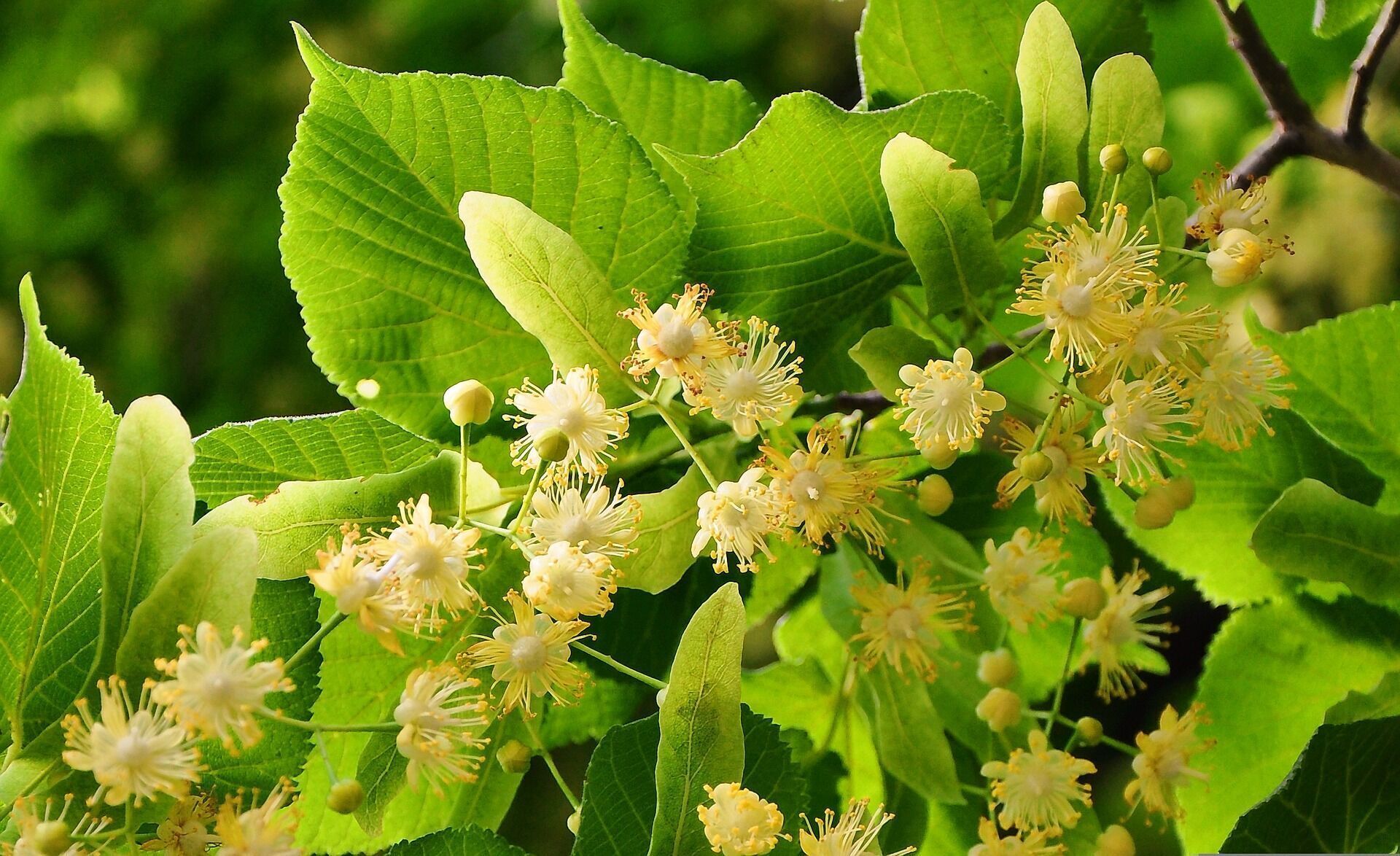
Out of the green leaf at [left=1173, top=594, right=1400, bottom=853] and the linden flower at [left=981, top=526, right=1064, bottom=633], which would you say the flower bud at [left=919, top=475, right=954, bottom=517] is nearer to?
the linden flower at [left=981, top=526, right=1064, bottom=633]

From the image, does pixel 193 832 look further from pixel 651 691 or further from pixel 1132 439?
pixel 1132 439

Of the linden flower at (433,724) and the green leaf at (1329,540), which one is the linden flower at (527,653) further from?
the green leaf at (1329,540)

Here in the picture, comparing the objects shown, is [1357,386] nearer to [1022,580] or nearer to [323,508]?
[1022,580]

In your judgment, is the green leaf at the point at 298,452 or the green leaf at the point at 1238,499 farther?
the green leaf at the point at 1238,499

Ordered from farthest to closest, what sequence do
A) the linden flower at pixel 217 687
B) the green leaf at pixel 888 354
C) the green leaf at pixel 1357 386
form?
1. the green leaf at pixel 1357 386
2. the green leaf at pixel 888 354
3. the linden flower at pixel 217 687

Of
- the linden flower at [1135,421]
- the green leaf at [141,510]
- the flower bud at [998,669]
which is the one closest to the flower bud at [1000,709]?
the flower bud at [998,669]

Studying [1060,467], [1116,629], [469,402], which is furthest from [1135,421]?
→ [469,402]

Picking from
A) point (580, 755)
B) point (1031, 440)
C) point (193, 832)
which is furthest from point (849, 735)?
point (580, 755)

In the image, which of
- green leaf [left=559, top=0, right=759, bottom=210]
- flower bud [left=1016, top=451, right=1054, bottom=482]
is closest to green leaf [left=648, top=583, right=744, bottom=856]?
flower bud [left=1016, top=451, right=1054, bottom=482]
